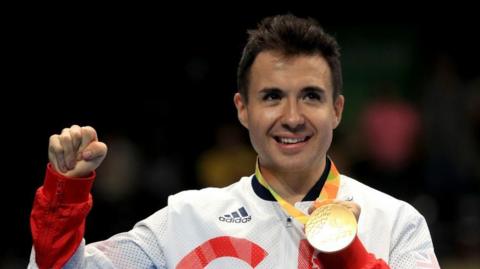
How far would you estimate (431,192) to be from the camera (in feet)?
29.4

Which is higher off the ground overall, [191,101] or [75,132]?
[75,132]

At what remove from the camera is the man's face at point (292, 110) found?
3.86 m

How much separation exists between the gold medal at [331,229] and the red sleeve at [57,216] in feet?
2.71

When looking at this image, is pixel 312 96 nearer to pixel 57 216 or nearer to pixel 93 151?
pixel 93 151

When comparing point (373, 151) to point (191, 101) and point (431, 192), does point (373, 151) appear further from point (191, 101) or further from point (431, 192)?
point (191, 101)

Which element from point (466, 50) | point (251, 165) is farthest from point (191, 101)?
point (466, 50)

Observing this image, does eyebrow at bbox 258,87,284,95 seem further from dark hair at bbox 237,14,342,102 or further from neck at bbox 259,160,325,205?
neck at bbox 259,160,325,205

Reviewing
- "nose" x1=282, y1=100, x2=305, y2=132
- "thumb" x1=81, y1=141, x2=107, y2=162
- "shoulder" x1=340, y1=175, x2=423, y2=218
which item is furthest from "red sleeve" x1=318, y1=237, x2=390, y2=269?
"thumb" x1=81, y1=141, x2=107, y2=162

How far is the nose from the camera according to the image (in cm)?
383

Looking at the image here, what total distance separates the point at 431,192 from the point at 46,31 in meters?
4.35

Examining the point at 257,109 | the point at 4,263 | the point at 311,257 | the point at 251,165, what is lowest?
the point at 4,263

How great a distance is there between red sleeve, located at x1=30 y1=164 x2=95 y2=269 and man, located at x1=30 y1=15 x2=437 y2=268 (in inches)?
2.1

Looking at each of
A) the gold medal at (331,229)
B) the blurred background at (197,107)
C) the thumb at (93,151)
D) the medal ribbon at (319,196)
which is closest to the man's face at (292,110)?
the medal ribbon at (319,196)

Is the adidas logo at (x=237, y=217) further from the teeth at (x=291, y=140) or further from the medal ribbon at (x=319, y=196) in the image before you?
the teeth at (x=291, y=140)
